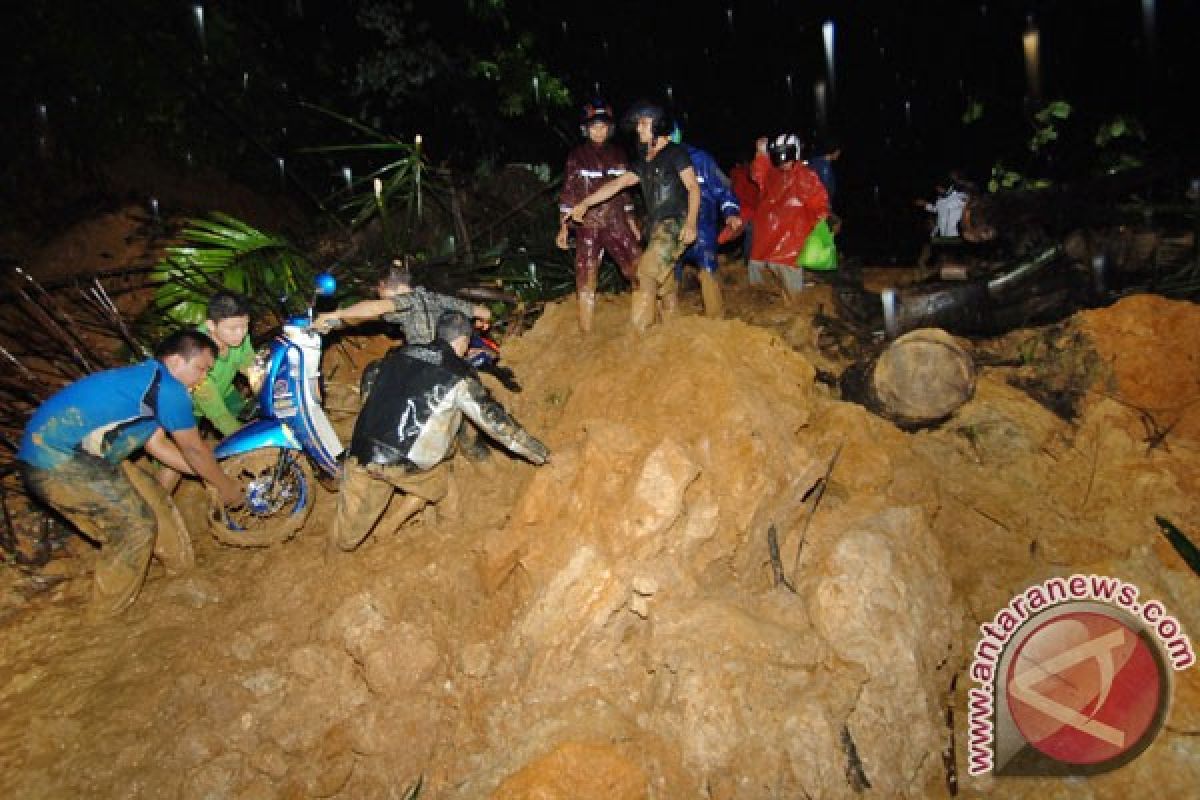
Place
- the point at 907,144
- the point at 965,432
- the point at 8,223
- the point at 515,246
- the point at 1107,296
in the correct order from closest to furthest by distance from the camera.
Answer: the point at 965,432
the point at 1107,296
the point at 515,246
the point at 8,223
the point at 907,144

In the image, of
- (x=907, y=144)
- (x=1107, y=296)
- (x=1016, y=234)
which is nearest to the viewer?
(x=1107, y=296)

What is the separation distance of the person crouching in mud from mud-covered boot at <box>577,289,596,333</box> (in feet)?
5.15

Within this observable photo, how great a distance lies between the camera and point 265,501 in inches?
188

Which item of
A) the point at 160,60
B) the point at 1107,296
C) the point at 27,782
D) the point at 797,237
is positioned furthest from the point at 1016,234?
the point at 160,60

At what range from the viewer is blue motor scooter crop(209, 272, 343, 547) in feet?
14.9

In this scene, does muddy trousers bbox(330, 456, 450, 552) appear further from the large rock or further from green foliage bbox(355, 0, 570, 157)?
green foliage bbox(355, 0, 570, 157)

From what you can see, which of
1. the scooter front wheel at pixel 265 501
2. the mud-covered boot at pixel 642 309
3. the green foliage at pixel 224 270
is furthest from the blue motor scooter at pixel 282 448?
the mud-covered boot at pixel 642 309

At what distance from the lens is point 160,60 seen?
10.0 metres

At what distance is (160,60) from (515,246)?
7269 mm

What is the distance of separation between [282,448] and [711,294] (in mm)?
3624

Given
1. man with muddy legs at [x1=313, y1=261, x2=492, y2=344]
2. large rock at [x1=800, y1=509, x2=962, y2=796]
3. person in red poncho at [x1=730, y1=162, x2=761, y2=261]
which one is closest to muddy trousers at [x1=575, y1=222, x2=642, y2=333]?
man with muddy legs at [x1=313, y1=261, x2=492, y2=344]

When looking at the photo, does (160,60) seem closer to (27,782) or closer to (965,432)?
(27,782)

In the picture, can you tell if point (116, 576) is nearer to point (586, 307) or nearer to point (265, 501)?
point (265, 501)

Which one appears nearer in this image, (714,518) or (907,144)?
(714,518)
